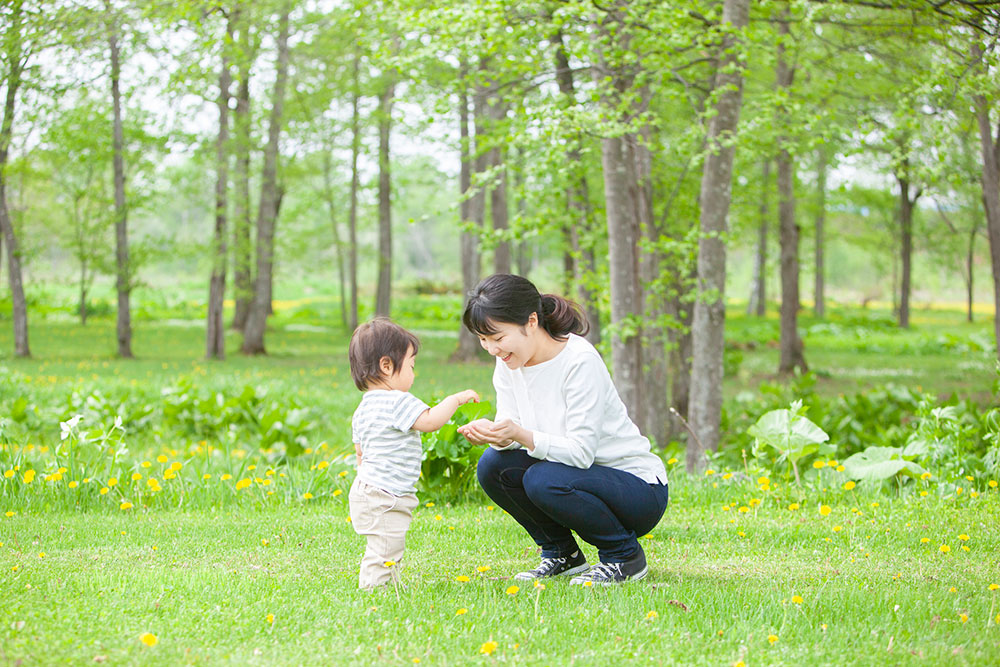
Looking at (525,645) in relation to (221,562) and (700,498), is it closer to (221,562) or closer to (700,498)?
(221,562)

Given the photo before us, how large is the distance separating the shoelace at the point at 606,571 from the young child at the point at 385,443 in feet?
2.43

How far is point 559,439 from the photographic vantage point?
10.8 ft

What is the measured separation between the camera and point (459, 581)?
341 centimetres

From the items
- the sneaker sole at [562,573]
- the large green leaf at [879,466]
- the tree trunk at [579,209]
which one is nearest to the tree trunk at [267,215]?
the tree trunk at [579,209]

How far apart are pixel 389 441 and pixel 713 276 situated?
4265mm

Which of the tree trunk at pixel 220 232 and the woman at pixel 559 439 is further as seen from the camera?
the tree trunk at pixel 220 232

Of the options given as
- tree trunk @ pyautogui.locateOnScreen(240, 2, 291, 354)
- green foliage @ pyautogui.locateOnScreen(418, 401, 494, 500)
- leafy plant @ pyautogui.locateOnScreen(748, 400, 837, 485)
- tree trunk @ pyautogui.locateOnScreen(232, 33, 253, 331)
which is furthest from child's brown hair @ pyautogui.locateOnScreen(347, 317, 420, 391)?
tree trunk @ pyautogui.locateOnScreen(240, 2, 291, 354)

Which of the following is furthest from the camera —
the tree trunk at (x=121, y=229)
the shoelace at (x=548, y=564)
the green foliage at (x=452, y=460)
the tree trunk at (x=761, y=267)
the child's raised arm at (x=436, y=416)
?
the tree trunk at (x=761, y=267)

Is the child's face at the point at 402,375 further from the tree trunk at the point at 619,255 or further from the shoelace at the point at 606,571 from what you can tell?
the tree trunk at the point at 619,255

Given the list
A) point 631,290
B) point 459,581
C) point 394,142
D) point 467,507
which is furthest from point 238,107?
point 459,581

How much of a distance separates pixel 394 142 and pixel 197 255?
8039mm

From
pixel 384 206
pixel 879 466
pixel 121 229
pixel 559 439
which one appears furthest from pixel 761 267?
pixel 559 439

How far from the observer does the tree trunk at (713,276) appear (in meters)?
6.94

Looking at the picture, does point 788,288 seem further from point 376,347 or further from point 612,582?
point 376,347
